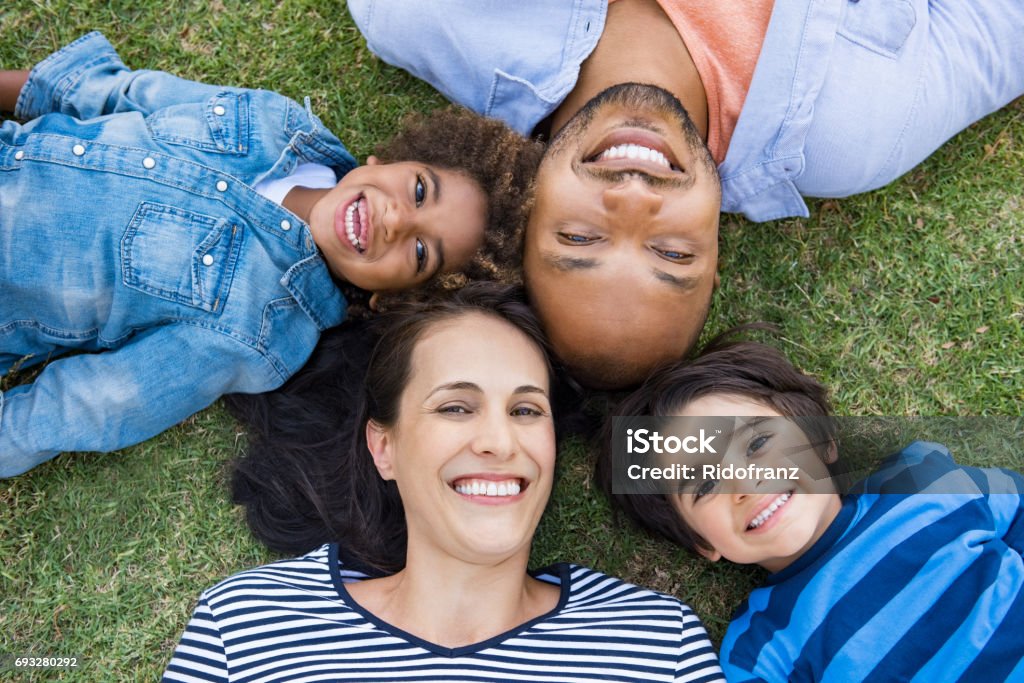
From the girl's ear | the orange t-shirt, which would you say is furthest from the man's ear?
the orange t-shirt

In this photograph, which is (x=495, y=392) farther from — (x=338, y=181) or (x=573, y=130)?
(x=338, y=181)

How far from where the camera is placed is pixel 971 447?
3.23 metres

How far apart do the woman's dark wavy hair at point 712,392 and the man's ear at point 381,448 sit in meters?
0.80

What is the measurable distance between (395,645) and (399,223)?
137 cm

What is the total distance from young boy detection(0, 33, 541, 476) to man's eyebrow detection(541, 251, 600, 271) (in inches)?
16.1

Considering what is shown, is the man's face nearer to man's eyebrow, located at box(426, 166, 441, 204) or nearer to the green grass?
man's eyebrow, located at box(426, 166, 441, 204)

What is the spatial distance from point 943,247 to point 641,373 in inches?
56.3

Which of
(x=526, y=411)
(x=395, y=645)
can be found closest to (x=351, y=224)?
(x=526, y=411)

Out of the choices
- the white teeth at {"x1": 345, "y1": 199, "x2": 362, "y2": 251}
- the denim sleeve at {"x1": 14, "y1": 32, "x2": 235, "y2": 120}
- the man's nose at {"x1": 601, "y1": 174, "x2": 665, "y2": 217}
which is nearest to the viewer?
the man's nose at {"x1": 601, "y1": 174, "x2": 665, "y2": 217}

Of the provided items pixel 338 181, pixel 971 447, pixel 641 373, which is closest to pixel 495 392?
pixel 641 373

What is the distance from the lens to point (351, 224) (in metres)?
2.97

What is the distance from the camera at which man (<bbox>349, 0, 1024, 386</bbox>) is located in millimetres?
2621

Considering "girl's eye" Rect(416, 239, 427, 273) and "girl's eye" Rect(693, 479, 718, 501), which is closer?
"girl's eye" Rect(693, 479, 718, 501)

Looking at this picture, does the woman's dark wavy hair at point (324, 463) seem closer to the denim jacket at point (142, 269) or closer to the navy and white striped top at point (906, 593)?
the denim jacket at point (142, 269)
